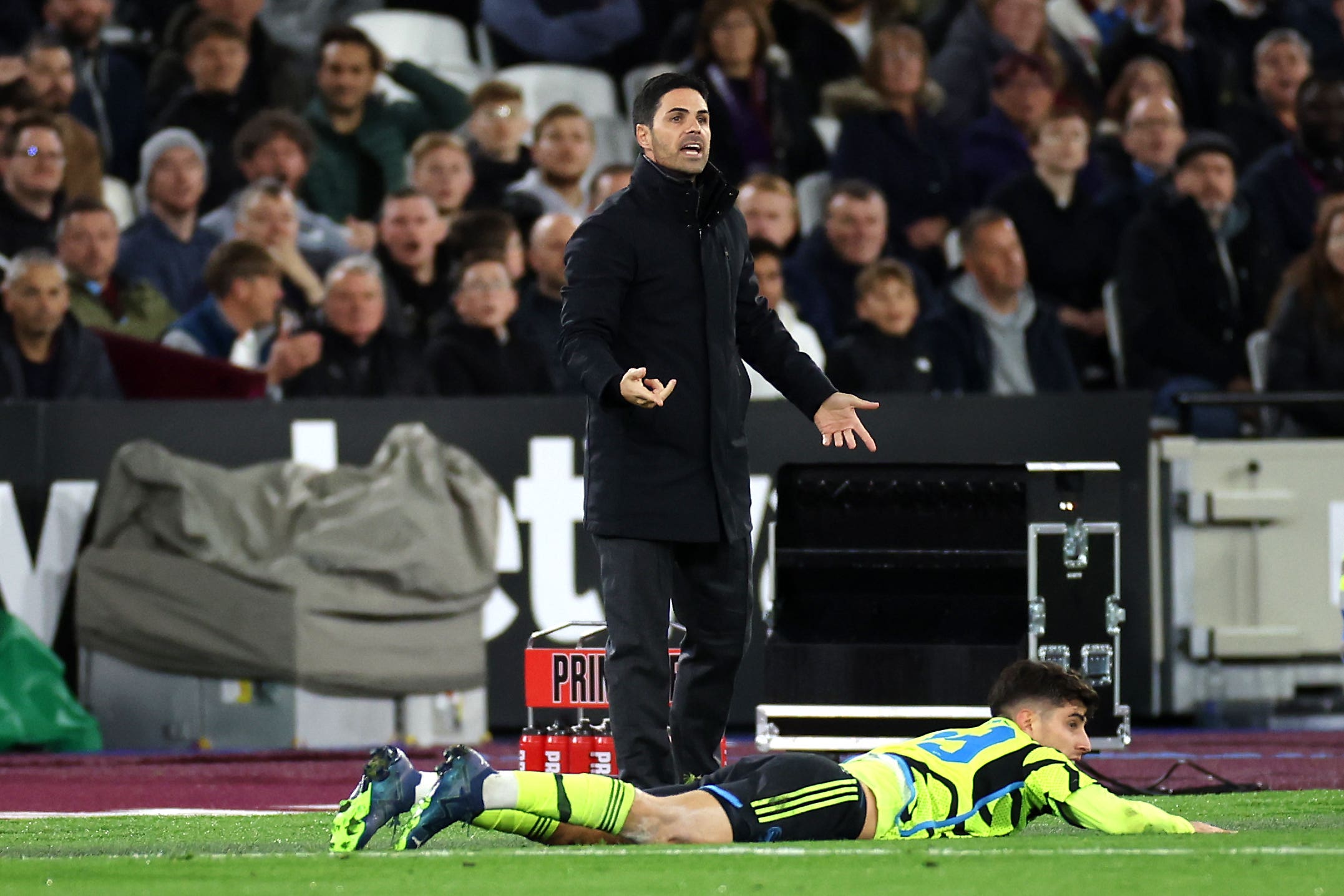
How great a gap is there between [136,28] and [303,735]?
4319 millimetres

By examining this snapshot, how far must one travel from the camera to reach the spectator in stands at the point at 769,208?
1045cm

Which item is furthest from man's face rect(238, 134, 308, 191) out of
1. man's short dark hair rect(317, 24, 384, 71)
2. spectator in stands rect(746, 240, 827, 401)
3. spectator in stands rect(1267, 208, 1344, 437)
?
spectator in stands rect(1267, 208, 1344, 437)

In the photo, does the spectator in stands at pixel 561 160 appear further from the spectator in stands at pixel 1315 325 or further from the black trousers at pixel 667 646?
the black trousers at pixel 667 646

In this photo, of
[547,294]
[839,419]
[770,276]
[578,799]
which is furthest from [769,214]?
[578,799]

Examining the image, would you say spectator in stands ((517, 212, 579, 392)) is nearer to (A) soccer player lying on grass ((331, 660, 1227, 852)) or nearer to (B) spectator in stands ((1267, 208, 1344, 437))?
(B) spectator in stands ((1267, 208, 1344, 437))

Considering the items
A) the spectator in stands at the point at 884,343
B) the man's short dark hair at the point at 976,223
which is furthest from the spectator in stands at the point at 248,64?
the man's short dark hair at the point at 976,223

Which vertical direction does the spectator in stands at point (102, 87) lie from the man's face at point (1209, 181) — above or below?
above

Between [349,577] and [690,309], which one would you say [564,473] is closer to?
[349,577]

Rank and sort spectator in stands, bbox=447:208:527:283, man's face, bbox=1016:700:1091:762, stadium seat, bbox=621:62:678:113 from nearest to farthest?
man's face, bbox=1016:700:1091:762, spectator in stands, bbox=447:208:527:283, stadium seat, bbox=621:62:678:113

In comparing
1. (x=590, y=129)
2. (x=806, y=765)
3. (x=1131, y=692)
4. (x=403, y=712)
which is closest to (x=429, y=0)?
(x=590, y=129)

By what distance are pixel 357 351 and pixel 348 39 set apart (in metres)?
1.96

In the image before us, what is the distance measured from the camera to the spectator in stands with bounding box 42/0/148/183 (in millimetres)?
10633

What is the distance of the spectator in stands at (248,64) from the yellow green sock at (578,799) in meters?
7.17

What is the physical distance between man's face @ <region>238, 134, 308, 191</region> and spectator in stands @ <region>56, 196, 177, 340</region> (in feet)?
2.64
